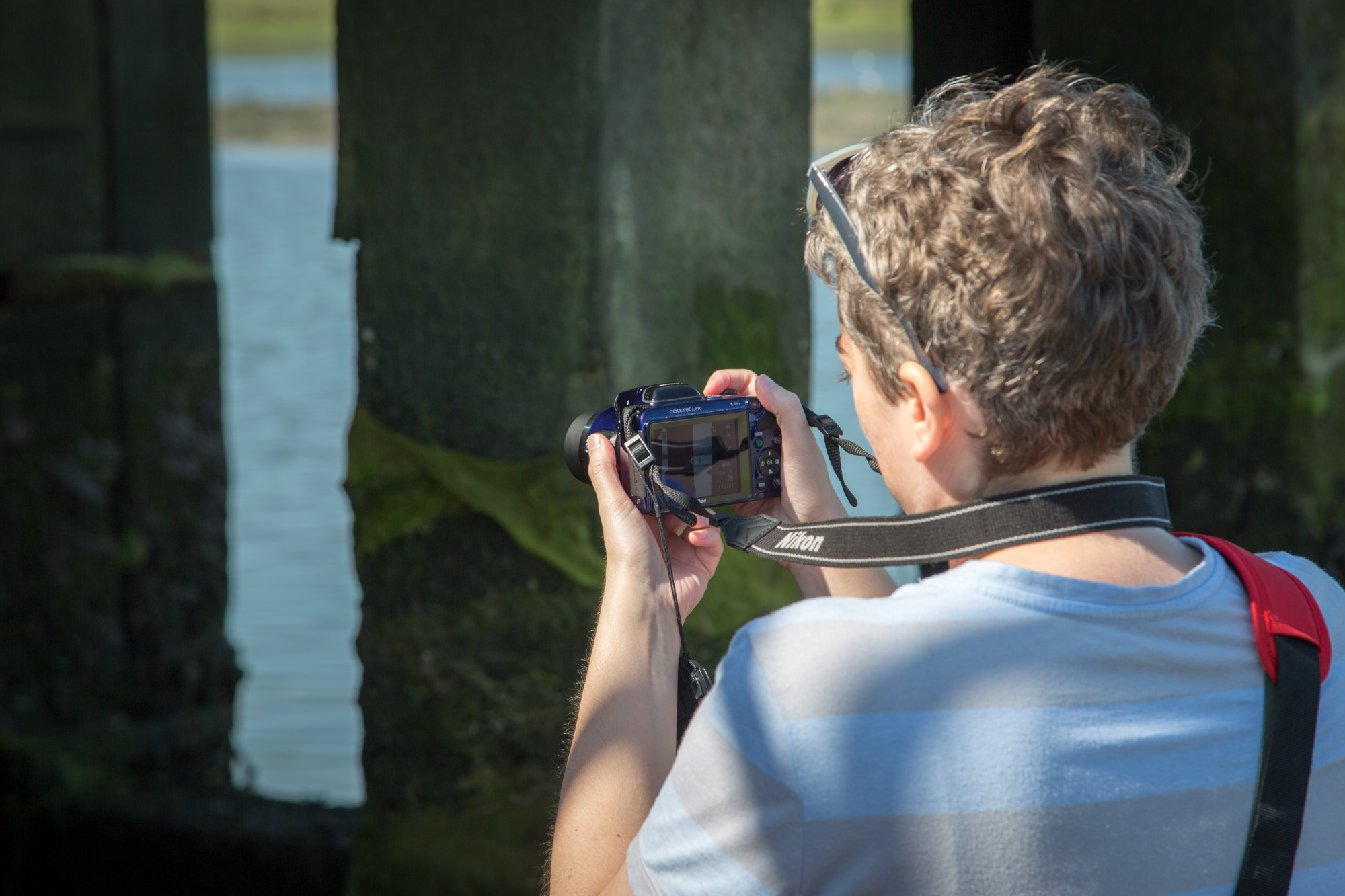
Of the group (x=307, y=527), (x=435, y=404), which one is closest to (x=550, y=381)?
(x=435, y=404)

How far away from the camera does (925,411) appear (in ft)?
3.58

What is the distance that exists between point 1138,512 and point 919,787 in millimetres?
286

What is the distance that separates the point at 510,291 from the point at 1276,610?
4.42ft

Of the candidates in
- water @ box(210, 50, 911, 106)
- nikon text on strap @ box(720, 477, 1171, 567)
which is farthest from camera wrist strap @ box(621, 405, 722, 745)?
water @ box(210, 50, 911, 106)

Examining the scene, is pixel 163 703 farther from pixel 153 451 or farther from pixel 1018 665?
pixel 1018 665

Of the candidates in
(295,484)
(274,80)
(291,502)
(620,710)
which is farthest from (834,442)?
(274,80)

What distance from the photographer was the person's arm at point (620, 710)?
3.88 feet

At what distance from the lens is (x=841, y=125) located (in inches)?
504

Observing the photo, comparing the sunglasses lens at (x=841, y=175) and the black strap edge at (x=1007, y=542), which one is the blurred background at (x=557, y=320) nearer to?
the sunglasses lens at (x=841, y=175)

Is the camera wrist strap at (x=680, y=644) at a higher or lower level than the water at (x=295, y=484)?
higher

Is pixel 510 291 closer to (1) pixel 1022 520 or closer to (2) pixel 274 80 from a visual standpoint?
(1) pixel 1022 520

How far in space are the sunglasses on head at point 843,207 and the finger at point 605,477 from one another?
33cm

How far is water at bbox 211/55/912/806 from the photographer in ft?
14.1

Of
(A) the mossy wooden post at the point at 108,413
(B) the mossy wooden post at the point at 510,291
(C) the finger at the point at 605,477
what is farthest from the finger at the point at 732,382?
(A) the mossy wooden post at the point at 108,413
